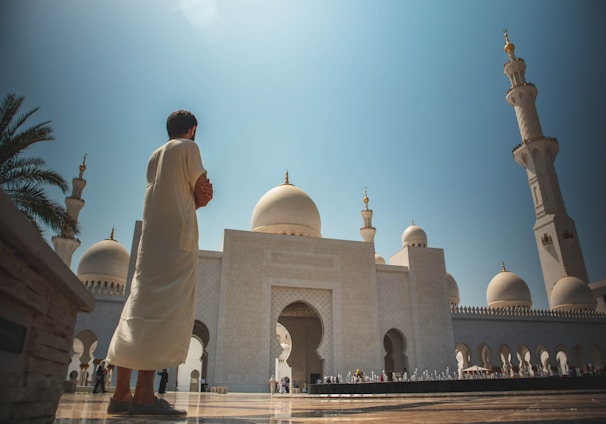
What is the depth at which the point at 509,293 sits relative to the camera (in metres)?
21.5

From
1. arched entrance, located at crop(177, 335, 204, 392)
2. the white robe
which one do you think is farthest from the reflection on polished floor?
arched entrance, located at crop(177, 335, 204, 392)

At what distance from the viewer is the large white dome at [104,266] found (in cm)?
1809

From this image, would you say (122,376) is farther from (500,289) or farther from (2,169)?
(500,289)

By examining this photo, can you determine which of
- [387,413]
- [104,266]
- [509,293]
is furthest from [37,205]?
[509,293]

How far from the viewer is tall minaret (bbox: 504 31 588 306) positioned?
65.0ft

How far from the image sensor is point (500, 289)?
2180 centimetres

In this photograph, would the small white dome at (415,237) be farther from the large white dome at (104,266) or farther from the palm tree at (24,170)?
the palm tree at (24,170)

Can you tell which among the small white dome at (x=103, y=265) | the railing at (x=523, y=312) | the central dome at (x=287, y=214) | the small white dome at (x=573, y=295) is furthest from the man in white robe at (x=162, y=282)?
the small white dome at (x=573, y=295)

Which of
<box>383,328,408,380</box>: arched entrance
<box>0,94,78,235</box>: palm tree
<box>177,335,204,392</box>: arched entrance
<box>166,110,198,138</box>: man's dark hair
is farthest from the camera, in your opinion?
<box>177,335,204,392</box>: arched entrance

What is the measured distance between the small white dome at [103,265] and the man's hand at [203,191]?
58.7 feet

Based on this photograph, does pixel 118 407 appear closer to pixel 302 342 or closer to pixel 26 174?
pixel 26 174

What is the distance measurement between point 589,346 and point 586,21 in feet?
56.6

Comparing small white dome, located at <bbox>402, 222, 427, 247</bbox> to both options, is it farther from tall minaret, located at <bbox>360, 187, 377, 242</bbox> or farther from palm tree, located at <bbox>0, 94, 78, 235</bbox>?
palm tree, located at <bbox>0, 94, 78, 235</bbox>

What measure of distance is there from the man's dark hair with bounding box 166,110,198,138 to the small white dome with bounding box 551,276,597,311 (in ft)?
72.1
